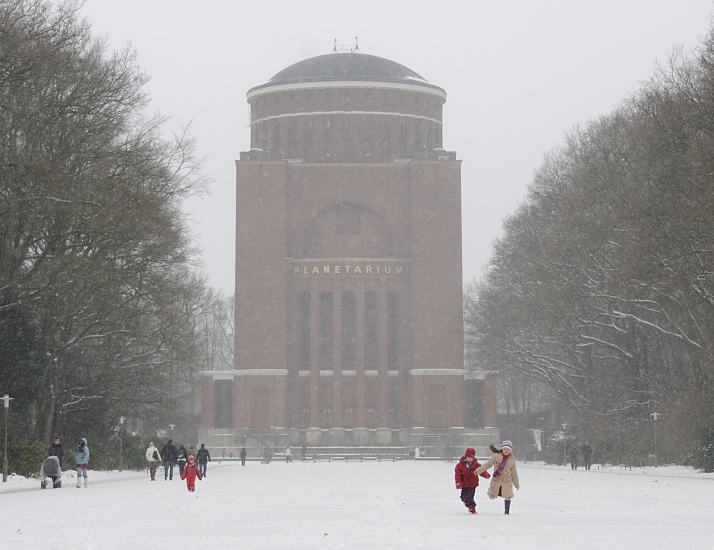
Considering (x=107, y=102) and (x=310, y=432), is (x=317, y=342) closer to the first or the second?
(x=310, y=432)

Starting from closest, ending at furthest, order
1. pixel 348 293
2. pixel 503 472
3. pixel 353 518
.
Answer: pixel 353 518 < pixel 503 472 < pixel 348 293

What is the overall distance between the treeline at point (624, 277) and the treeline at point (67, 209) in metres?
13.3

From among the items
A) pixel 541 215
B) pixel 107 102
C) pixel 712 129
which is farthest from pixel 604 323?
pixel 107 102

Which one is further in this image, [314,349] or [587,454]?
[314,349]

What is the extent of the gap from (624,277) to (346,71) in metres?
50.2

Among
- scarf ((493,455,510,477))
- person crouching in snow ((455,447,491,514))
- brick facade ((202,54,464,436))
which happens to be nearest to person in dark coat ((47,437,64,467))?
person crouching in snow ((455,447,491,514))

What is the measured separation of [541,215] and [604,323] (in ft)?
28.6

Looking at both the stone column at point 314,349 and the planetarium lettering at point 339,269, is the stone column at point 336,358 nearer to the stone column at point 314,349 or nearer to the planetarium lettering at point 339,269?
the stone column at point 314,349

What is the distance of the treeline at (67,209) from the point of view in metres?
32.9

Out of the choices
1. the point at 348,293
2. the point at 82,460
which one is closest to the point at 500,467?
the point at 82,460

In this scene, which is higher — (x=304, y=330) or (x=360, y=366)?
(x=304, y=330)

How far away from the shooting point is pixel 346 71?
293ft

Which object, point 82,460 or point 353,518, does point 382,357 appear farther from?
point 353,518

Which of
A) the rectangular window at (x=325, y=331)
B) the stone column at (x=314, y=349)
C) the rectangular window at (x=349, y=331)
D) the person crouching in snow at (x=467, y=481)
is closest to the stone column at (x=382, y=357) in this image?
the rectangular window at (x=349, y=331)
